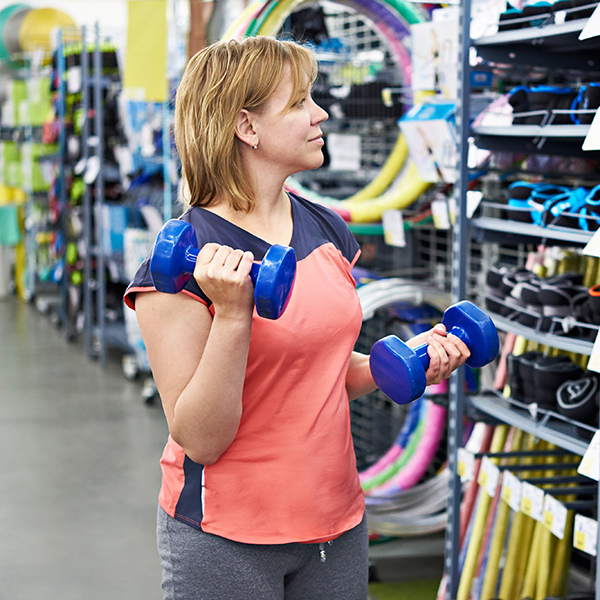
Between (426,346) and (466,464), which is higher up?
(426,346)

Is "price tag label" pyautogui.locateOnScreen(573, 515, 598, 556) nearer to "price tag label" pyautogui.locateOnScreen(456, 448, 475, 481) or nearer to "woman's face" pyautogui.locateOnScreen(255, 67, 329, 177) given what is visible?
"price tag label" pyautogui.locateOnScreen(456, 448, 475, 481)

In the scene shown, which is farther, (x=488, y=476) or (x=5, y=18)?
(x=5, y=18)

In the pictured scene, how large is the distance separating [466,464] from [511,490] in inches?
8.3

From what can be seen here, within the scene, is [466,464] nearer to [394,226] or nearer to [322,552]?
[394,226]

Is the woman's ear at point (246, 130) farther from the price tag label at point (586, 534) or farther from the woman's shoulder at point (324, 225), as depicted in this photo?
the price tag label at point (586, 534)

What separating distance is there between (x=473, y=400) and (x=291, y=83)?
4.73 feet

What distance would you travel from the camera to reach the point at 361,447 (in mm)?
3973

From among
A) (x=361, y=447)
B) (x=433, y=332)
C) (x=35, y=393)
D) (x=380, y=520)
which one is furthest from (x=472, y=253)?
(x=35, y=393)

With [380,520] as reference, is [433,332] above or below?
above

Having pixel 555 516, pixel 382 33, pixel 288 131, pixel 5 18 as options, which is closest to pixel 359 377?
pixel 288 131

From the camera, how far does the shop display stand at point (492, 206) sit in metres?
2.19

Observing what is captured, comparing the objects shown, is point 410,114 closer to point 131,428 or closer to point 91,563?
point 91,563

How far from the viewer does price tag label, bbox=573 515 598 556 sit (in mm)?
2010

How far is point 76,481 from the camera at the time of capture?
4293 mm
